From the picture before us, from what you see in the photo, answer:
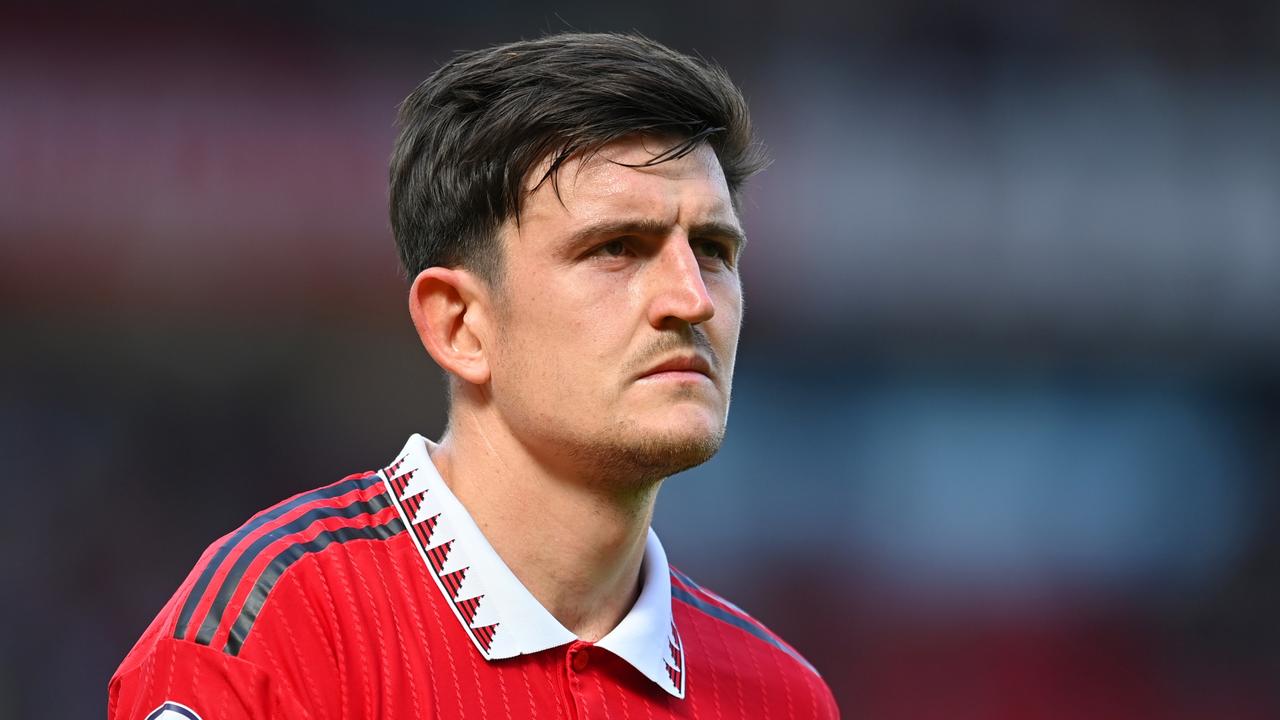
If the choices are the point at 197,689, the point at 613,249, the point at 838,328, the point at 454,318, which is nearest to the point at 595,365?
the point at 613,249

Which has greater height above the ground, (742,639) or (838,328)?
(838,328)

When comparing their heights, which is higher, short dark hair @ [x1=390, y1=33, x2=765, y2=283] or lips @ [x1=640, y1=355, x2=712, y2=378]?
short dark hair @ [x1=390, y1=33, x2=765, y2=283]

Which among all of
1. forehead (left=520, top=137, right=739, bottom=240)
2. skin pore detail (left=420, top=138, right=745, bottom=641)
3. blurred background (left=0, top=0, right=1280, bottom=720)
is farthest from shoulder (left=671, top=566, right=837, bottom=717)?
blurred background (left=0, top=0, right=1280, bottom=720)

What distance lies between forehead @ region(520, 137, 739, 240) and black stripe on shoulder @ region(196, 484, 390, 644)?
0.44 meters

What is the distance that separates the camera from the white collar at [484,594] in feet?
5.83

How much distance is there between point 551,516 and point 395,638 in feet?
0.87

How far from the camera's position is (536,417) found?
1.79m

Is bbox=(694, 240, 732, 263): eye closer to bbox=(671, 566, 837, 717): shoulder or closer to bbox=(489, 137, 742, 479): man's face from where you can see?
bbox=(489, 137, 742, 479): man's face

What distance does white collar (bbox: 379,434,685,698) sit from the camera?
1.78 meters

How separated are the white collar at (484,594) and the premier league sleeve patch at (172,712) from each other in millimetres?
384

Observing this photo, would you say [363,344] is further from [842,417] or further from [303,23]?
[842,417]

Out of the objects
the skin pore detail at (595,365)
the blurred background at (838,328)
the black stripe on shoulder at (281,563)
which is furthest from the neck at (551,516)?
the blurred background at (838,328)

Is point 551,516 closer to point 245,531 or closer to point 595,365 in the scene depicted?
point 595,365

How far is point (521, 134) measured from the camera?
6.00 feet
